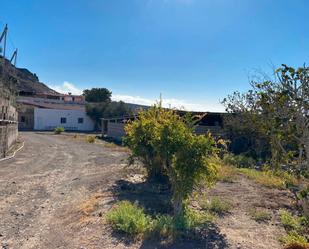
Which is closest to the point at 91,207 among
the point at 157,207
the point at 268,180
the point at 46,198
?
the point at 157,207

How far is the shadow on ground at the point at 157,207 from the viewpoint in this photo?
15.4 ft

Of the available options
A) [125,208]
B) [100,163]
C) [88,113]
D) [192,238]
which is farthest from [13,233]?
[88,113]

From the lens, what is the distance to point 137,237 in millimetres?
4922

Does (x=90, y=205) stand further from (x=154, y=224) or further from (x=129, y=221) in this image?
(x=154, y=224)

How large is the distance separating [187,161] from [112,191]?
139 inches

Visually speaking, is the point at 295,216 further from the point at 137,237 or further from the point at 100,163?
the point at 100,163

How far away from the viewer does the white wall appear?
1763 inches

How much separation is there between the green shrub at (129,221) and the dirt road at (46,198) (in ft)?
1.73

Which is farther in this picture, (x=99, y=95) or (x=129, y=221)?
(x=99, y=95)

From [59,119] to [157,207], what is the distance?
41679mm

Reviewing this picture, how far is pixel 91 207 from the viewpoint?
671 centimetres

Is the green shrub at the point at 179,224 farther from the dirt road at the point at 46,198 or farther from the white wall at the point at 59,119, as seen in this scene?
the white wall at the point at 59,119

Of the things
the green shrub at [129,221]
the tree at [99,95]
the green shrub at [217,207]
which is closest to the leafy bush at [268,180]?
the green shrub at [217,207]

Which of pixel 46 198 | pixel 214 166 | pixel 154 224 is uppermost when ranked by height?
pixel 214 166
